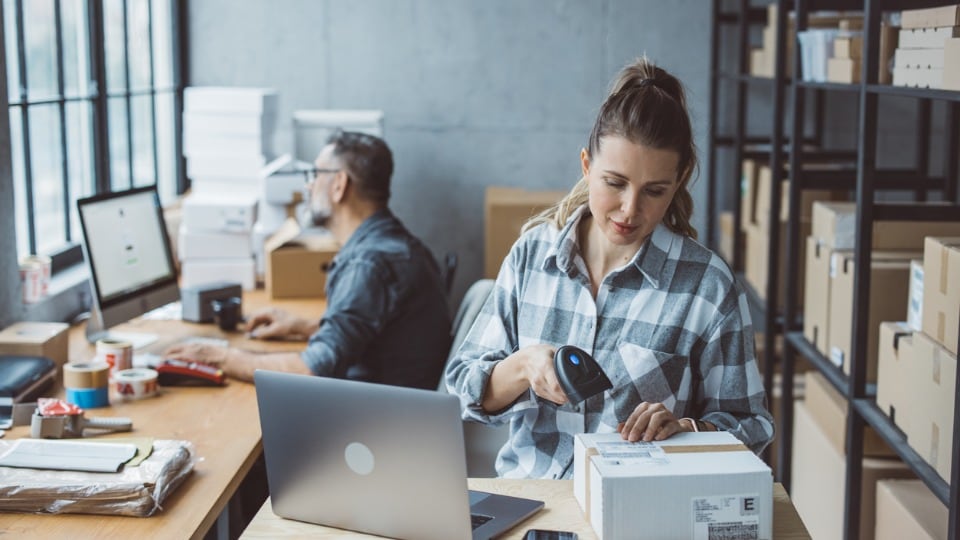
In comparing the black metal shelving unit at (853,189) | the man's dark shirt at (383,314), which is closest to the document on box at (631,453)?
the black metal shelving unit at (853,189)

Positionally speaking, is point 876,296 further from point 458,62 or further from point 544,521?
point 458,62

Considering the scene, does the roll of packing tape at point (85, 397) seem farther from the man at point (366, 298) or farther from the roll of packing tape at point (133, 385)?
the man at point (366, 298)

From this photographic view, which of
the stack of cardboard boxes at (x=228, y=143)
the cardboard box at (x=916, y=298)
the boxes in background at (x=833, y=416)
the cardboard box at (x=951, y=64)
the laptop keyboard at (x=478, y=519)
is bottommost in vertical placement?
the boxes in background at (x=833, y=416)

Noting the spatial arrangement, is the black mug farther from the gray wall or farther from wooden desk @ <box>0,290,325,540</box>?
the gray wall

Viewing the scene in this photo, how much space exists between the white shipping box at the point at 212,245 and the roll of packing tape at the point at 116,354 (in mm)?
1326

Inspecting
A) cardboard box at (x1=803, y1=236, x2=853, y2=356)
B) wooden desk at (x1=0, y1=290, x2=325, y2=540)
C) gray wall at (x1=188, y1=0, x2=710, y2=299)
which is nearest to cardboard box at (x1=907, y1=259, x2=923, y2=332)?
cardboard box at (x1=803, y1=236, x2=853, y2=356)

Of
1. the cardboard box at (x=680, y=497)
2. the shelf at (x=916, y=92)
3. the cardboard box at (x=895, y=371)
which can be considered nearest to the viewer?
the cardboard box at (x=680, y=497)

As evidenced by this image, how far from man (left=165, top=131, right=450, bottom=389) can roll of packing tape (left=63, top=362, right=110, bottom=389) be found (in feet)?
1.21

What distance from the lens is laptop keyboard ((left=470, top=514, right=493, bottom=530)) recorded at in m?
1.86

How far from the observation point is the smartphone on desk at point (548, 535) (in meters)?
1.79

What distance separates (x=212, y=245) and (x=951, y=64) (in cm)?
286

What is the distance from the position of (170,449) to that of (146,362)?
39.3 inches

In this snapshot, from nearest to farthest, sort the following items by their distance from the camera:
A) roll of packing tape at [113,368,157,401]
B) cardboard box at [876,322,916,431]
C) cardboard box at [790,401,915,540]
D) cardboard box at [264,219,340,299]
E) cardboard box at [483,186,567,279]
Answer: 1. cardboard box at [876,322,916,431]
2. roll of packing tape at [113,368,157,401]
3. cardboard box at [790,401,915,540]
4. cardboard box at [264,219,340,299]
5. cardboard box at [483,186,567,279]

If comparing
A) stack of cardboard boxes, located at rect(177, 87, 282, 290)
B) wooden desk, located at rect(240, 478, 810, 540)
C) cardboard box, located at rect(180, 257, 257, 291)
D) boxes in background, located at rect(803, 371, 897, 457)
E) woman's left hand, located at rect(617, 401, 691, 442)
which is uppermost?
stack of cardboard boxes, located at rect(177, 87, 282, 290)
